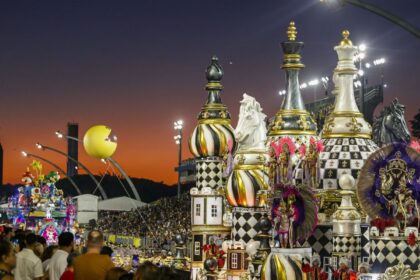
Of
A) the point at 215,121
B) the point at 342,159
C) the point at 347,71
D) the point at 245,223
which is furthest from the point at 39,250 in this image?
the point at 215,121

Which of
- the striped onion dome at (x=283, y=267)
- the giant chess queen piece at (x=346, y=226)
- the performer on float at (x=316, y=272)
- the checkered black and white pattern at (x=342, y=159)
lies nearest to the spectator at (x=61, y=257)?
the performer on float at (x=316, y=272)

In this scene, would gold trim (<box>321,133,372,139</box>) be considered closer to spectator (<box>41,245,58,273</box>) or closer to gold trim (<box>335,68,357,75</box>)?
gold trim (<box>335,68,357,75</box>)

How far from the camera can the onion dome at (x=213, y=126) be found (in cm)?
Answer: 2934

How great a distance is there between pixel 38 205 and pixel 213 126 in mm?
32507

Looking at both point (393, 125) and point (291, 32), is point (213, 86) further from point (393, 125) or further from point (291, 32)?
point (393, 125)

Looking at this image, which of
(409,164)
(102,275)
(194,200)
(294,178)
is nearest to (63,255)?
(102,275)

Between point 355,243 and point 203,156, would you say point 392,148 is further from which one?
point 203,156

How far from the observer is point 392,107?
24422 mm

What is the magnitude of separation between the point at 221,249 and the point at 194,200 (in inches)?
97.9

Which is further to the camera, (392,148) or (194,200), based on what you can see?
(194,200)

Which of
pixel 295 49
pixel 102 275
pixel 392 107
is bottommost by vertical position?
pixel 102 275

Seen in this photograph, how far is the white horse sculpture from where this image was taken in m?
27.3

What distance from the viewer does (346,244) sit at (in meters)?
21.3

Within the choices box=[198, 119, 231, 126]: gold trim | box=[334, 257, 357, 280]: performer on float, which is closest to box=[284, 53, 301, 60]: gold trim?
box=[198, 119, 231, 126]: gold trim
